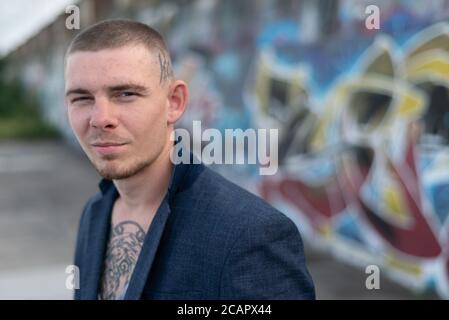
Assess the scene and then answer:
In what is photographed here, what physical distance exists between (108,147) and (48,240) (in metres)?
6.85

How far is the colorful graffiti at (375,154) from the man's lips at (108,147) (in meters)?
4.15

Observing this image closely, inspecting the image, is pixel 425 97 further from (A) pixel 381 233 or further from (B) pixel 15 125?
(B) pixel 15 125

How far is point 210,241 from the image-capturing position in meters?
1.50

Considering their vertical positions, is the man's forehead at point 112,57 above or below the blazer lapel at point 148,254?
above

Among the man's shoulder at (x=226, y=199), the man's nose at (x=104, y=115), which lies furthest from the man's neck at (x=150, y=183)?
the man's nose at (x=104, y=115)

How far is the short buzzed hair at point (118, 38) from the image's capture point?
1.58 meters

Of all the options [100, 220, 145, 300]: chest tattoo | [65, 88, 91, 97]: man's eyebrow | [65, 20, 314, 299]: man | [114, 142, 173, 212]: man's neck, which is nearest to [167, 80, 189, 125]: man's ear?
[65, 20, 314, 299]: man

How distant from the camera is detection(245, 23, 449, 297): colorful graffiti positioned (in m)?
5.15

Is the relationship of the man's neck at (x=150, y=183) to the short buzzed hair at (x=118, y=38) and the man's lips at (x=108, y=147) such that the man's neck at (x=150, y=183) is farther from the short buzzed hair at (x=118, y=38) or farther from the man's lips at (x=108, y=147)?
the short buzzed hair at (x=118, y=38)

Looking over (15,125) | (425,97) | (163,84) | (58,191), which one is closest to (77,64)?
(163,84)

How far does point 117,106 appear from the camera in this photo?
5.10 ft

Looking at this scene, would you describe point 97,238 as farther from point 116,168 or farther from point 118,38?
point 118,38


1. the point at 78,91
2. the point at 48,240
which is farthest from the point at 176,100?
the point at 48,240

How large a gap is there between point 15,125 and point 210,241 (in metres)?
27.0
